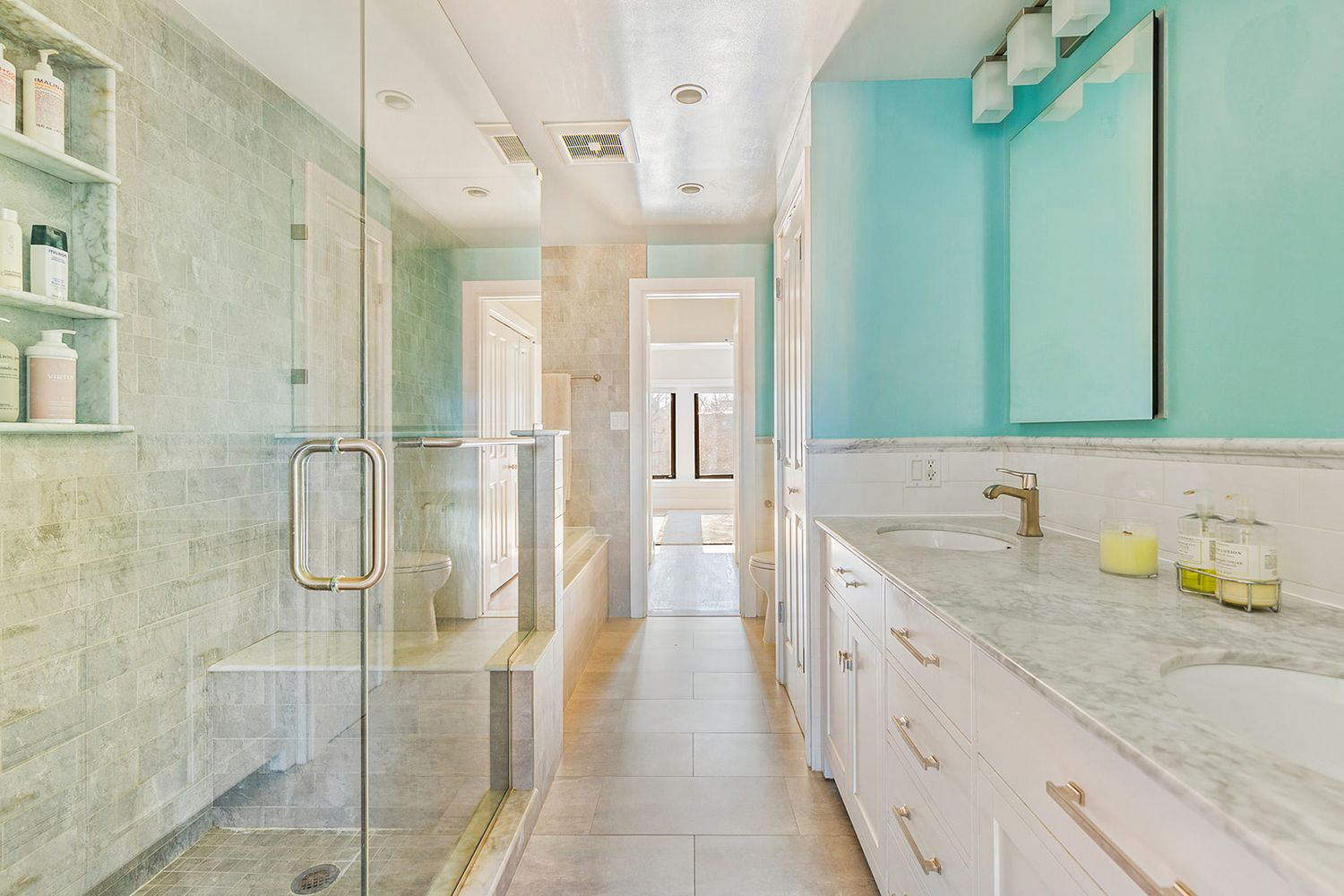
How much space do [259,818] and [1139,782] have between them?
1.73 metres

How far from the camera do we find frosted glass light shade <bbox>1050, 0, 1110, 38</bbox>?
1.59m

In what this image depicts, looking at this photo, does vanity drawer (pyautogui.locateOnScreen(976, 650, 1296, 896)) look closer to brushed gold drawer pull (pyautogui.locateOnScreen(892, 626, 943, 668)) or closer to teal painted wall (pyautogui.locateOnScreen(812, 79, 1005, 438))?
brushed gold drawer pull (pyautogui.locateOnScreen(892, 626, 943, 668))

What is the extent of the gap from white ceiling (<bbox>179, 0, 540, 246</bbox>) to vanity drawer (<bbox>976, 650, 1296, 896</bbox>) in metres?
1.57

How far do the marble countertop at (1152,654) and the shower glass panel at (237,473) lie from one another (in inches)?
44.4

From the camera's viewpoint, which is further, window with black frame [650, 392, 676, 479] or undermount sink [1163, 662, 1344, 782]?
window with black frame [650, 392, 676, 479]

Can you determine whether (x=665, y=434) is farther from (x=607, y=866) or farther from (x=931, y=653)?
(x=931, y=653)

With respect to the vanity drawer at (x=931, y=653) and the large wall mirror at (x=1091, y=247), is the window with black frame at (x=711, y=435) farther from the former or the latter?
the vanity drawer at (x=931, y=653)

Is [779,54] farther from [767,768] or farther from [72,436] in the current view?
[767,768]

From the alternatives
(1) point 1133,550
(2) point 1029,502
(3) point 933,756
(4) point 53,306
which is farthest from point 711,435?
(4) point 53,306

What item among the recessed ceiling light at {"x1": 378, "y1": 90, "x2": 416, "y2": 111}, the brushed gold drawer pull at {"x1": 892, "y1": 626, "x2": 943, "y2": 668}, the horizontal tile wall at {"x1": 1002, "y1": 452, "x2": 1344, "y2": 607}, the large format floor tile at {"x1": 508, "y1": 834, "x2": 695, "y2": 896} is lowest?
the large format floor tile at {"x1": 508, "y1": 834, "x2": 695, "y2": 896}

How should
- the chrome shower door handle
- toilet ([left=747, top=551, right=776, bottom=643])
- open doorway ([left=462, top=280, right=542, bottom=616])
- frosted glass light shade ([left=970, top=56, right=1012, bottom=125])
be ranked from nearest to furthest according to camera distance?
the chrome shower door handle < open doorway ([left=462, top=280, right=542, bottom=616]) < frosted glass light shade ([left=970, top=56, right=1012, bottom=125]) < toilet ([left=747, top=551, right=776, bottom=643])

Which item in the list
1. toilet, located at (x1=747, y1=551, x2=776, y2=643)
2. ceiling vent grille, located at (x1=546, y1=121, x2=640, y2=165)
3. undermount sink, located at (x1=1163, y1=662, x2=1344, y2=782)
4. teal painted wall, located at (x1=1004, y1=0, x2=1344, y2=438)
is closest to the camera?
undermount sink, located at (x1=1163, y1=662, x2=1344, y2=782)

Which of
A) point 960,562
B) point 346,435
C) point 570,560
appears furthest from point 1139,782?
point 570,560

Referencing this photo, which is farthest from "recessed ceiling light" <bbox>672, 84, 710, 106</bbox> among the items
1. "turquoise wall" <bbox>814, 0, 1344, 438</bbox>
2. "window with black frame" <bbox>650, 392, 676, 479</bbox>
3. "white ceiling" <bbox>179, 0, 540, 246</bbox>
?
"window with black frame" <bbox>650, 392, 676, 479</bbox>
